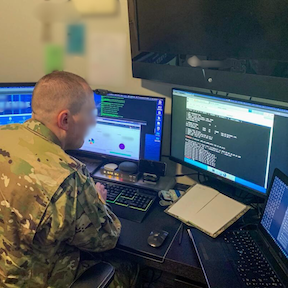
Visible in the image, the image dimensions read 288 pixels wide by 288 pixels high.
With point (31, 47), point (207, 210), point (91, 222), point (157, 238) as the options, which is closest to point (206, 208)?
point (207, 210)

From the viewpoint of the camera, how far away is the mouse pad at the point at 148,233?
1.13m

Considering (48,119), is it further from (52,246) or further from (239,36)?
(239,36)

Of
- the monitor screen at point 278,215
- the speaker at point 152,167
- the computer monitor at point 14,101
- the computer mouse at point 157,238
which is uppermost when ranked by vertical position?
the computer monitor at point 14,101

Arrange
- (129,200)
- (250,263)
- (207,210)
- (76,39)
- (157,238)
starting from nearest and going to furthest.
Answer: (250,263) < (157,238) < (207,210) < (129,200) < (76,39)

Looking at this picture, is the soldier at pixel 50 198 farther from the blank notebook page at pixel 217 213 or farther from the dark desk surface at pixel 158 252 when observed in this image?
the blank notebook page at pixel 217 213

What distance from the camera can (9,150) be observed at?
3.21ft

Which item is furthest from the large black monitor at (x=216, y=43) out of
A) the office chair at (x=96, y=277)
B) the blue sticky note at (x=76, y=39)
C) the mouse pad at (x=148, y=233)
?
the office chair at (x=96, y=277)

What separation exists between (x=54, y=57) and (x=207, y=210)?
3.76 feet

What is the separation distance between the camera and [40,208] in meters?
0.92

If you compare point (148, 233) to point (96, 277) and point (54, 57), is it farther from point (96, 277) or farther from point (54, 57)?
point (54, 57)

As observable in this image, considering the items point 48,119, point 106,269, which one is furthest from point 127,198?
point 48,119

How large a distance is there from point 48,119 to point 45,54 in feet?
2.81

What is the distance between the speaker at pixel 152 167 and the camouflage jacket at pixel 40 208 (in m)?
0.50

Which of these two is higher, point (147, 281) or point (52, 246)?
point (52, 246)
